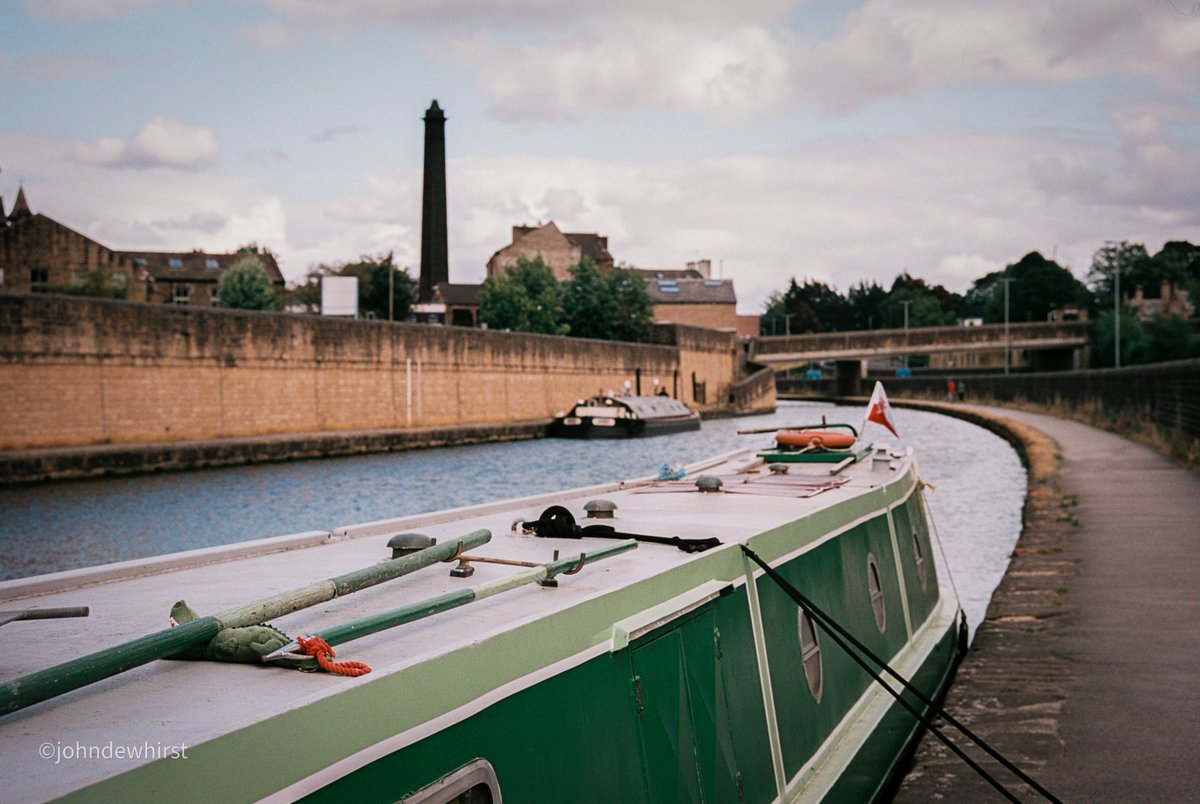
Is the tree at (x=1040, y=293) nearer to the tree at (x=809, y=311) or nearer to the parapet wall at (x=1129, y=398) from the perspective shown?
the tree at (x=809, y=311)

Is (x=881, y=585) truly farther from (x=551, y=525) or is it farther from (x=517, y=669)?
(x=517, y=669)

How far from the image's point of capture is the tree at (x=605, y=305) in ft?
197

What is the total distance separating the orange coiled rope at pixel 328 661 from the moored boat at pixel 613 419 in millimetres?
36369

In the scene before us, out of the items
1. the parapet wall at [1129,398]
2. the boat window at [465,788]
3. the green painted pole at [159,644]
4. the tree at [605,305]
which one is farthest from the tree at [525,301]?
the boat window at [465,788]

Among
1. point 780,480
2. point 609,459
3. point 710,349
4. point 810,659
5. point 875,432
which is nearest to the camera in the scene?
point 810,659

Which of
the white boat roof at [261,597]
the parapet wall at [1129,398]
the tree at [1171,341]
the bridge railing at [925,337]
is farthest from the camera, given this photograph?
the bridge railing at [925,337]

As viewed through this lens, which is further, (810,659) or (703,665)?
(810,659)

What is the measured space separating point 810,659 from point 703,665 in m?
1.26

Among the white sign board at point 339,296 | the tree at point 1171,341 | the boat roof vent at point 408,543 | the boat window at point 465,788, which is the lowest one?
the boat window at point 465,788

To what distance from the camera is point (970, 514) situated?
1719cm

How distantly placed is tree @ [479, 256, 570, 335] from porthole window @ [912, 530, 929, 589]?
5104 centimetres

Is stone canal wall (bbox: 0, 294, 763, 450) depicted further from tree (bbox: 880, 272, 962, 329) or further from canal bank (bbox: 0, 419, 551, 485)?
tree (bbox: 880, 272, 962, 329)

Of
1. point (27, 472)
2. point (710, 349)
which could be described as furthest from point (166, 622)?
point (710, 349)

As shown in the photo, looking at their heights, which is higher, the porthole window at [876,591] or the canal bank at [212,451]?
the porthole window at [876,591]
